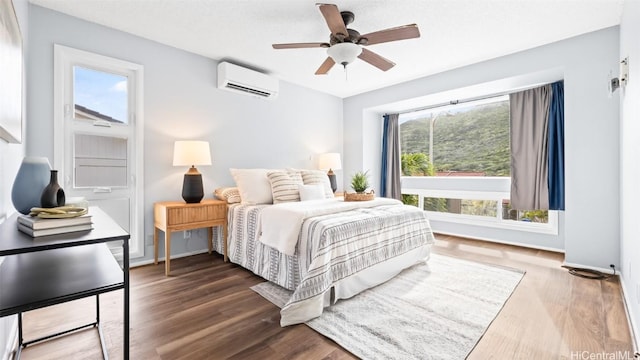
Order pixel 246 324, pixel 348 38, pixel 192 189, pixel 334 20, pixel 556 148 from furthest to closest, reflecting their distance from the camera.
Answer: pixel 556 148 < pixel 192 189 < pixel 348 38 < pixel 334 20 < pixel 246 324

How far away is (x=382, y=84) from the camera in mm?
4672

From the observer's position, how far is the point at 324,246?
2.06m

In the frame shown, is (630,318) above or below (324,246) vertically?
below

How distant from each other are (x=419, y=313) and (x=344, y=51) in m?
2.25

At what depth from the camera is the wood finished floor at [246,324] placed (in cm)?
162

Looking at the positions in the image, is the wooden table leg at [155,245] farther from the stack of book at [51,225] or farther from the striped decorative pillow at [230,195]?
the stack of book at [51,225]

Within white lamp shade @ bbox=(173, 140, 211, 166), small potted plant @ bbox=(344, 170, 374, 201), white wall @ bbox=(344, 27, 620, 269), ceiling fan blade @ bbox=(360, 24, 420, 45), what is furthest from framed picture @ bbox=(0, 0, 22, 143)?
white wall @ bbox=(344, 27, 620, 269)

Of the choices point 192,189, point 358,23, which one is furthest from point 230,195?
point 358,23

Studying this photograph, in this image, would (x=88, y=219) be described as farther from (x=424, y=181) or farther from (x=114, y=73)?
(x=424, y=181)

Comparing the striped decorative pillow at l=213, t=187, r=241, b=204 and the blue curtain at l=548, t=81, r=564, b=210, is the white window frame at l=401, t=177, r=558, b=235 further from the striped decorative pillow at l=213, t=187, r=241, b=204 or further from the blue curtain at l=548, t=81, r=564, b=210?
the striped decorative pillow at l=213, t=187, r=241, b=204

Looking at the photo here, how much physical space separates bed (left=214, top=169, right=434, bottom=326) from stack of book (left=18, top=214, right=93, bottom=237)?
125cm

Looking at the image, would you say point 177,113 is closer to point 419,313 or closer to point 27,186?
point 27,186

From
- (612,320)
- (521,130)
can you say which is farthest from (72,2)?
(521,130)

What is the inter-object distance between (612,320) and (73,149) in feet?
15.1
